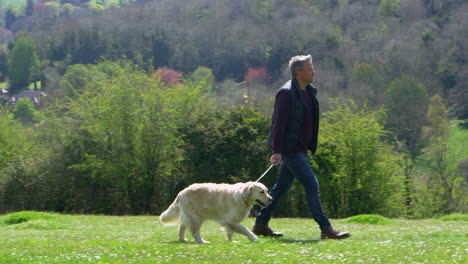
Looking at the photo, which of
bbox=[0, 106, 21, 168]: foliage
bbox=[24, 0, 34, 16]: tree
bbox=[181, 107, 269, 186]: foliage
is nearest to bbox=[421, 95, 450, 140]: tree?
bbox=[181, 107, 269, 186]: foliage

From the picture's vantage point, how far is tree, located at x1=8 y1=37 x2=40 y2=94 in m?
87.8

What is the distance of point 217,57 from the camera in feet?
271

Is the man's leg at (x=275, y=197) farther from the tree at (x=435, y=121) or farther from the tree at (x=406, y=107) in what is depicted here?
the tree at (x=435, y=121)

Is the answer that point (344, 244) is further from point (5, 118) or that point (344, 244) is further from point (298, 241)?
point (5, 118)

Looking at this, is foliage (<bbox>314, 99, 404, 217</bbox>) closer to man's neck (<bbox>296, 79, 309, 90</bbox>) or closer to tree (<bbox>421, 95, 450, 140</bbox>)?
man's neck (<bbox>296, 79, 309, 90</bbox>)

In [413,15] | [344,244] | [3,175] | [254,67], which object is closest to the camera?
[344,244]

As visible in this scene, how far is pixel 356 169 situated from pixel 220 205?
14.0 metres

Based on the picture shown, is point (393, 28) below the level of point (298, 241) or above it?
above

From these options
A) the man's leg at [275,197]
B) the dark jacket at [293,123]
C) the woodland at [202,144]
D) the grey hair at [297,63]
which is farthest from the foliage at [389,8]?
the dark jacket at [293,123]

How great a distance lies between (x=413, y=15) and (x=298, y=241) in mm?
83700

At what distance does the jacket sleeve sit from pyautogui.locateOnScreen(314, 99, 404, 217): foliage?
40.2 ft

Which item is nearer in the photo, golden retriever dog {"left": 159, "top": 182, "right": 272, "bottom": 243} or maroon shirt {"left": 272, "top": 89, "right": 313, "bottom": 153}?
maroon shirt {"left": 272, "top": 89, "right": 313, "bottom": 153}

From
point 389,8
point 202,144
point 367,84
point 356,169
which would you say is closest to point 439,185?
point 356,169

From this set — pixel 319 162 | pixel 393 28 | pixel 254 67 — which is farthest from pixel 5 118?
pixel 393 28
